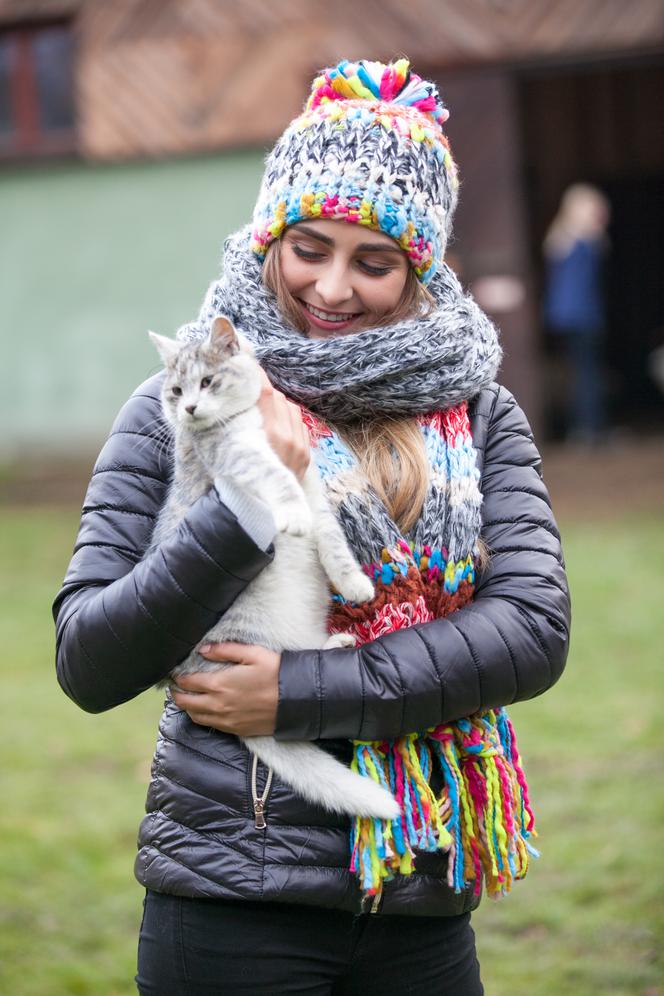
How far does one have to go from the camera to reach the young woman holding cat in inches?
81.8

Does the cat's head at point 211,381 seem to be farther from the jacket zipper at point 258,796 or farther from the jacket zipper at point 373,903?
the jacket zipper at point 373,903

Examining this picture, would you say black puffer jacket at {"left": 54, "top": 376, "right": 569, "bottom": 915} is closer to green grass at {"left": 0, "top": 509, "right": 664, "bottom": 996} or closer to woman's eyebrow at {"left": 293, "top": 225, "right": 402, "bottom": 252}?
woman's eyebrow at {"left": 293, "top": 225, "right": 402, "bottom": 252}

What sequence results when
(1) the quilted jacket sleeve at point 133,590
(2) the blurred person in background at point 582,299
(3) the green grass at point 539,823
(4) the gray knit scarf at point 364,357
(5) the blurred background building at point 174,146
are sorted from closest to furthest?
(1) the quilted jacket sleeve at point 133,590
(4) the gray knit scarf at point 364,357
(3) the green grass at point 539,823
(5) the blurred background building at point 174,146
(2) the blurred person in background at point 582,299

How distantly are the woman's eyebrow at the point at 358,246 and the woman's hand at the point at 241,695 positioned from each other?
0.79 m

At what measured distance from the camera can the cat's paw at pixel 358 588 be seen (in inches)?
87.4

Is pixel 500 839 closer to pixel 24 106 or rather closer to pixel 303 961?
pixel 303 961

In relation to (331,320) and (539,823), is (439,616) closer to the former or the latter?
(331,320)

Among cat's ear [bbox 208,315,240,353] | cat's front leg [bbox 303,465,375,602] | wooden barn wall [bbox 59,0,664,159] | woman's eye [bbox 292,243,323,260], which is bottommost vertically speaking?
cat's front leg [bbox 303,465,375,602]

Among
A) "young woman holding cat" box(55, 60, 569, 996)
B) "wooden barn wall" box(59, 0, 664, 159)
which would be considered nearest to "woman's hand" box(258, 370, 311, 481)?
"young woman holding cat" box(55, 60, 569, 996)

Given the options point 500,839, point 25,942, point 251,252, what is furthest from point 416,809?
point 25,942

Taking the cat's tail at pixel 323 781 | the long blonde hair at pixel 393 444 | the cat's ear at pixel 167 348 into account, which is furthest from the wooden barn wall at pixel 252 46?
the cat's tail at pixel 323 781

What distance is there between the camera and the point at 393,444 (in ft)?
7.69

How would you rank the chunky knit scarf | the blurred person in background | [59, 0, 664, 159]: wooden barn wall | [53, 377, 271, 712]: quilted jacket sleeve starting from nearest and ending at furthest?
[53, 377, 271, 712]: quilted jacket sleeve < the chunky knit scarf < [59, 0, 664, 159]: wooden barn wall < the blurred person in background

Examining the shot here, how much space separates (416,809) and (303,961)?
0.32m
